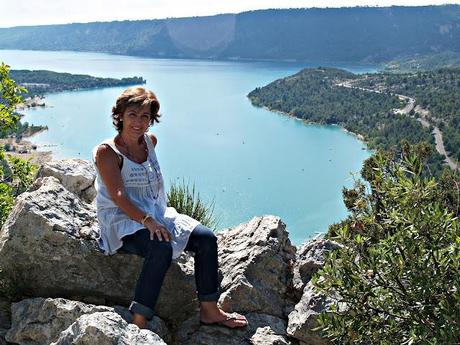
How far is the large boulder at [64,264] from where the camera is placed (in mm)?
2795

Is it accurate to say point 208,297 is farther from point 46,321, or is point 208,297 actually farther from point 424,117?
point 424,117

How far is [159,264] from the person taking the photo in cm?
249

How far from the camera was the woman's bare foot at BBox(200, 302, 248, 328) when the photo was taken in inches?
104

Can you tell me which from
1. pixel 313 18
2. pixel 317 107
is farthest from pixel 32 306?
pixel 313 18

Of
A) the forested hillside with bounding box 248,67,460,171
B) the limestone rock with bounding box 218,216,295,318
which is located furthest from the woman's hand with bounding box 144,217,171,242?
the forested hillside with bounding box 248,67,460,171

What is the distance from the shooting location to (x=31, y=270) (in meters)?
2.80

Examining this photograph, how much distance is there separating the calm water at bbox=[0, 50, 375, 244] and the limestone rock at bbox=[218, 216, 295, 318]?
48.7 ft

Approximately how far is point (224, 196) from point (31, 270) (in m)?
37.3

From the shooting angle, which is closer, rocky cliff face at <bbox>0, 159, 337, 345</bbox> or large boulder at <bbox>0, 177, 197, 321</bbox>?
rocky cliff face at <bbox>0, 159, 337, 345</bbox>

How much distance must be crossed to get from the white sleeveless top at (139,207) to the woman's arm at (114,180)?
0.05 metres

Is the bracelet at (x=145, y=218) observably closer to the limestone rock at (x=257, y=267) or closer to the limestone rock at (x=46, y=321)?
the limestone rock at (x=46, y=321)

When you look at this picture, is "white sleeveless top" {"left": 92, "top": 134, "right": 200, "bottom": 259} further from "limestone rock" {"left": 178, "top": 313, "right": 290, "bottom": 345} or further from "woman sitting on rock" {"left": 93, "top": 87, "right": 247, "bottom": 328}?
"limestone rock" {"left": 178, "top": 313, "right": 290, "bottom": 345}

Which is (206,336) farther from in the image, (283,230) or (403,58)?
(403,58)

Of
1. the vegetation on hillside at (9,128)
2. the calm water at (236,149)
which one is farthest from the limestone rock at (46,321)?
the calm water at (236,149)
